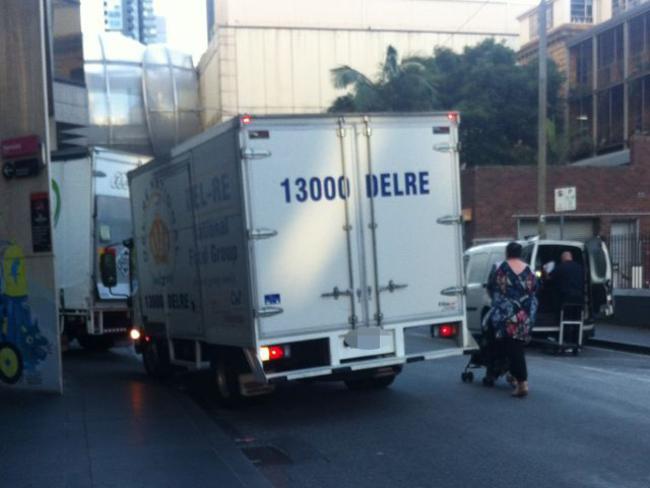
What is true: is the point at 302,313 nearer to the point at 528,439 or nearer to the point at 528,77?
the point at 528,439

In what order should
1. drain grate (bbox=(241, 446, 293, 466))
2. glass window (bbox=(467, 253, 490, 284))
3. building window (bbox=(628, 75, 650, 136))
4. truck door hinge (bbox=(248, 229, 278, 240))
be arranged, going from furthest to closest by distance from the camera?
building window (bbox=(628, 75, 650, 136)) → glass window (bbox=(467, 253, 490, 284)) → truck door hinge (bbox=(248, 229, 278, 240)) → drain grate (bbox=(241, 446, 293, 466))

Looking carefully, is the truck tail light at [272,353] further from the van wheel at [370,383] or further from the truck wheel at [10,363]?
the truck wheel at [10,363]

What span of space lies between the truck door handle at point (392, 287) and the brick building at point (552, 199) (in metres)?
19.8

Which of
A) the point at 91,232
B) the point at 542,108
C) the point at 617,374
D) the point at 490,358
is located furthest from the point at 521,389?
the point at 542,108

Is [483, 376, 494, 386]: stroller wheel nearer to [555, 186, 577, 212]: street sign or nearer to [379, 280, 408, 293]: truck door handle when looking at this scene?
[379, 280, 408, 293]: truck door handle

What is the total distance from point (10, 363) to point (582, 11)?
165 ft

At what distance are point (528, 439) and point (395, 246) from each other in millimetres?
2478

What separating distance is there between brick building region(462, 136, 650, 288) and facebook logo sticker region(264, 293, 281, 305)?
20.6 metres

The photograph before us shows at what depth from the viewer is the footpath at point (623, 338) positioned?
1650 centimetres

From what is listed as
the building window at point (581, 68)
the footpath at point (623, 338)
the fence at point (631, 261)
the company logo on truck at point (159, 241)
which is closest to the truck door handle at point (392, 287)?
the company logo on truck at point (159, 241)

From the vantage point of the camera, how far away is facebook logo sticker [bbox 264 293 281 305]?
9227 millimetres

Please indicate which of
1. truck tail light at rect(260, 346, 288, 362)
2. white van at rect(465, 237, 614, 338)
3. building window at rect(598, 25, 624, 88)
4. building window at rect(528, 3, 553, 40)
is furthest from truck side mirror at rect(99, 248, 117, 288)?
building window at rect(528, 3, 553, 40)

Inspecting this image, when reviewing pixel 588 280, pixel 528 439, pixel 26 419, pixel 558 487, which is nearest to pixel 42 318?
pixel 26 419

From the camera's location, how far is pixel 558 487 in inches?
266
